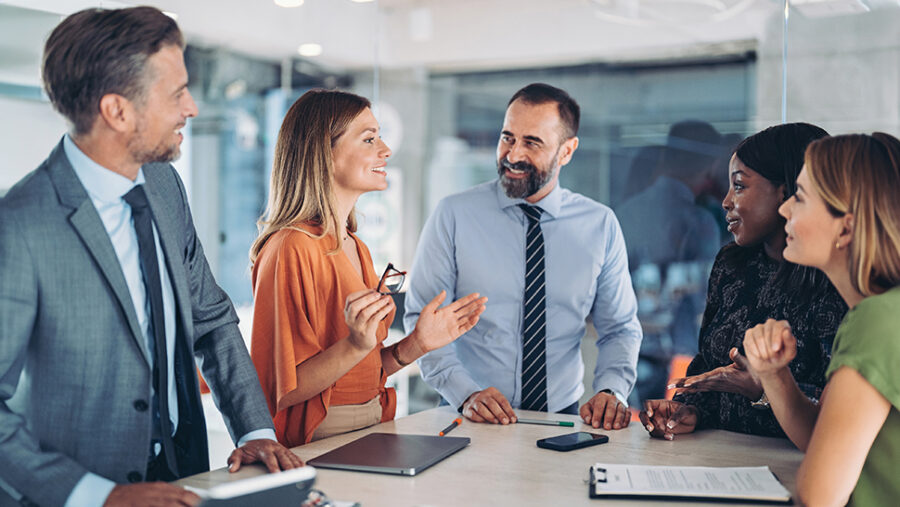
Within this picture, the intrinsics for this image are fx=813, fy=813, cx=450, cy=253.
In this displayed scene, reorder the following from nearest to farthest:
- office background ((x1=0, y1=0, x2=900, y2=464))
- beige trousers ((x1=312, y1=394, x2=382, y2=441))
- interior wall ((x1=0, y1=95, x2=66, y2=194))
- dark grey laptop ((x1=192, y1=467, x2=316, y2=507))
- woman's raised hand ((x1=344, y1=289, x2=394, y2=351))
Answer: dark grey laptop ((x1=192, y1=467, x2=316, y2=507)) → woman's raised hand ((x1=344, y1=289, x2=394, y2=351)) → beige trousers ((x1=312, y1=394, x2=382, y2=441)) → interior wall ((x1=0, y1=95, x2=66, y2=194)) → office background ((x1=0, y1=0, x2=900, y2=464))

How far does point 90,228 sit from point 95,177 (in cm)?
13

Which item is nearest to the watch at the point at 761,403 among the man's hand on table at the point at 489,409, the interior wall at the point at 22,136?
the man's hand on table at the point at 489,409

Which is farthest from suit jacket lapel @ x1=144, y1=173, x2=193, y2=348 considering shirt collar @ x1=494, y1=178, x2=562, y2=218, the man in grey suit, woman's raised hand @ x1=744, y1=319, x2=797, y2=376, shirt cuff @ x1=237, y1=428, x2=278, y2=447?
shirt collar @ x1=494, y1=178, x2=562, y2=218

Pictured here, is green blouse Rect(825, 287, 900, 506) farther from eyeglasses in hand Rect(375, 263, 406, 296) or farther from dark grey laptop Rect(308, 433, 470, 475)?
eyeglasses in hand Rect(375, 263, 406, 296)

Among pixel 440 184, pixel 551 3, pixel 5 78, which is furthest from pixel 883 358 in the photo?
pixel 440 184

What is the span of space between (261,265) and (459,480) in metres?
0.89

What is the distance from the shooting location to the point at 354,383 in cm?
238

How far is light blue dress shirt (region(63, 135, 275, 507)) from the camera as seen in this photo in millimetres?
1741

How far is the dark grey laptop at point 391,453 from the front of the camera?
6.21ft

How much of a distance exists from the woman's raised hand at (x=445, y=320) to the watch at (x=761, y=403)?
31.6 inches

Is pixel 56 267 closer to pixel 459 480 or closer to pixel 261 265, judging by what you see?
pixel 261 265

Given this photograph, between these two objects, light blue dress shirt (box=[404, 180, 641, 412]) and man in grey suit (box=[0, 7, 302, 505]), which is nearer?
man in grey suit (box=[0, 7, 302, 505])

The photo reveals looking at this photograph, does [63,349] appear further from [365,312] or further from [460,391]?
[460,391]

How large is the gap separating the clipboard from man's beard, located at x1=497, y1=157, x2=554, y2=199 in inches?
49.4
